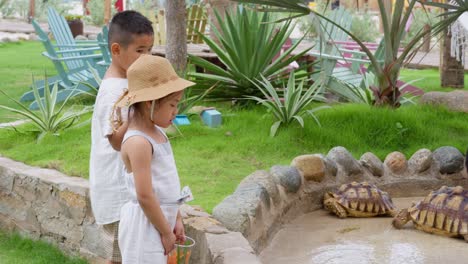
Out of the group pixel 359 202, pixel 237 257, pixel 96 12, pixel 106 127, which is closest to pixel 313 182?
pixel 359 202

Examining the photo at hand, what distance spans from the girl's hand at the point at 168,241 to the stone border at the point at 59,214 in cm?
94

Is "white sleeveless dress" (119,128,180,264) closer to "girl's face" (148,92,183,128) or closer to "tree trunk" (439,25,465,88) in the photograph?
"girl's face" (148,92,183,128)

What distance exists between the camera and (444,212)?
5.28m

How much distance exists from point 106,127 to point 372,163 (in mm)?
3209

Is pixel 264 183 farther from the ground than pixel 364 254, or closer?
farther from the ground

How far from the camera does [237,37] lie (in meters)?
8.19

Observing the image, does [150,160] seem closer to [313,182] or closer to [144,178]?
[144,178]

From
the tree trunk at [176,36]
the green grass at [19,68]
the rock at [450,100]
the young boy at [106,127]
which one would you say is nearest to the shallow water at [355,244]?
the young boy at [106,127]

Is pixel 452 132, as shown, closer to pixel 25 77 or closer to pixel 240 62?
pixel 240 62

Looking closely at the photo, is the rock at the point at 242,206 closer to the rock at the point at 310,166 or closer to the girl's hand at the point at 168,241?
the rock at the point at 310,166

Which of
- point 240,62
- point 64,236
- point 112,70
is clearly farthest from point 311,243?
point 240,62

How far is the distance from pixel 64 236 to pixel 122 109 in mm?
2064

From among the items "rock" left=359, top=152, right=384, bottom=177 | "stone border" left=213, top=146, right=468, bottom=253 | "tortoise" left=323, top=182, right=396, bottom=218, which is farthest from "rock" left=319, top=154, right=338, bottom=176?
"rock" left=359, top=152, right=384, bottom=177

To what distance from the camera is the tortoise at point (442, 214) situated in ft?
17.1
